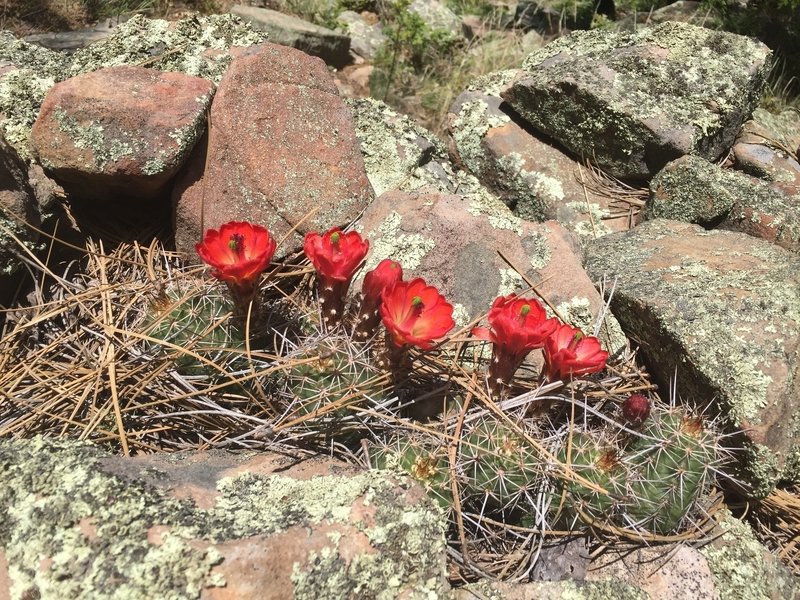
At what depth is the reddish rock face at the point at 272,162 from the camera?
95.7 inches

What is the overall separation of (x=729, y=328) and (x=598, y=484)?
0.78m

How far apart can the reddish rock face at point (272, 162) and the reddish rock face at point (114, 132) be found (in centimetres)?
12

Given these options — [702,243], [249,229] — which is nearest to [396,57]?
[702,243]

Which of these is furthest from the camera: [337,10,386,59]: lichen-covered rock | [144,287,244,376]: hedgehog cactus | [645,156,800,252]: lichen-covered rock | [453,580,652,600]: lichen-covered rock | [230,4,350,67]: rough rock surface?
[337,10,386,59]: lichen-covered rock

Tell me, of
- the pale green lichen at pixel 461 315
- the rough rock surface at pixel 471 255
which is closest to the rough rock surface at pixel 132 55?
the rough rock surface at pixel 471 255

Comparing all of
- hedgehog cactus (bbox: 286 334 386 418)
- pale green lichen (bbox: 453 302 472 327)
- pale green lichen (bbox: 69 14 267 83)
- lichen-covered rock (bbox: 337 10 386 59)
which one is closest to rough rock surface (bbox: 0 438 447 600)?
hedgehog cactus (bbox: 286 334 386 418)

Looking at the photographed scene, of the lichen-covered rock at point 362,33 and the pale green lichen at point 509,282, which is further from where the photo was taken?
the lichen-covered rock at point 362,33

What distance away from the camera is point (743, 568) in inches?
77.4

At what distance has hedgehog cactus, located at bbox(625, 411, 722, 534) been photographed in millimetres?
1913

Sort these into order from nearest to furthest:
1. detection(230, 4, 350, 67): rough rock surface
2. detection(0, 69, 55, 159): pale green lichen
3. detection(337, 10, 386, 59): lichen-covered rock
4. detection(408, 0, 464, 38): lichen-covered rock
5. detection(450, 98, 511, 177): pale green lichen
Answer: detection(0, 69, 55, 159): pale green lichen, detection(450, 98, 511, 177): pale green lichen, detection(230, 4, 350, 67): rough rock surface, detection(337, 10, 386, 59): lichen-covered rock, detection(408, 0, 464, 38): lichen-covered rock

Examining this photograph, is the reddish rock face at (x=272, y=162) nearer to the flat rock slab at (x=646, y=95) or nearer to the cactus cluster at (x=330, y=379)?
the cactus cluster at (x=330, y=379)

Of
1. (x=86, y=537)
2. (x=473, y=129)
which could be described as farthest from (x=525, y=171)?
(x=86, y=537)

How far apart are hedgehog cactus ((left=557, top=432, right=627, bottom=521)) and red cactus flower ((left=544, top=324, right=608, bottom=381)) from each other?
0.23 m

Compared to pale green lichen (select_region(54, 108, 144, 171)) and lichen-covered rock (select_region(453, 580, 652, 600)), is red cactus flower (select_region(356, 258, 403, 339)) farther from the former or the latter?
pale green lichen (select_region(54, 108, 144, 171))
